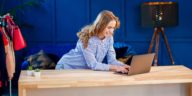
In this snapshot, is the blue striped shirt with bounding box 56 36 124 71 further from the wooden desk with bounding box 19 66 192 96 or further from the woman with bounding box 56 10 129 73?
the wooden desk with bounding box 19 66 192 96

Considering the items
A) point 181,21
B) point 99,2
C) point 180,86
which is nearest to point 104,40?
point 180,86

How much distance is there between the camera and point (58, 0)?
5176 mm

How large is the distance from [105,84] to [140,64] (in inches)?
15.5

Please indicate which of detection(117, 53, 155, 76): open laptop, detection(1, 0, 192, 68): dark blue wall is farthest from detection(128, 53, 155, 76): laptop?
detection(1, 0, 192, 68): dark blue wall

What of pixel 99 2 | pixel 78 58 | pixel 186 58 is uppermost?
pixel 99 2

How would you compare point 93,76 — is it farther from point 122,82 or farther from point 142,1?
point 142,1

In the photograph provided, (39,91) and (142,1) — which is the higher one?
(142,1)

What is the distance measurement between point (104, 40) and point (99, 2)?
2219mm

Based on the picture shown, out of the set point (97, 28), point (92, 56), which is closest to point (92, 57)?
point (92, 56)

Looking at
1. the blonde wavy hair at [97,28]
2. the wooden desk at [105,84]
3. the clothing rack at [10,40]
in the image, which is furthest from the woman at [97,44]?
the clothing rack at [10,40]

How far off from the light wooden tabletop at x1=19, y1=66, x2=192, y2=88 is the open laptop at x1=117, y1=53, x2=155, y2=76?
45mm

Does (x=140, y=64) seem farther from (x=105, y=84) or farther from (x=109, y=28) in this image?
(x=109, y=28)

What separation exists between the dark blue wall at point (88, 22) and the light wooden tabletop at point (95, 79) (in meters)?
2.50

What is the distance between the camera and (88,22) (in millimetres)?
5277
